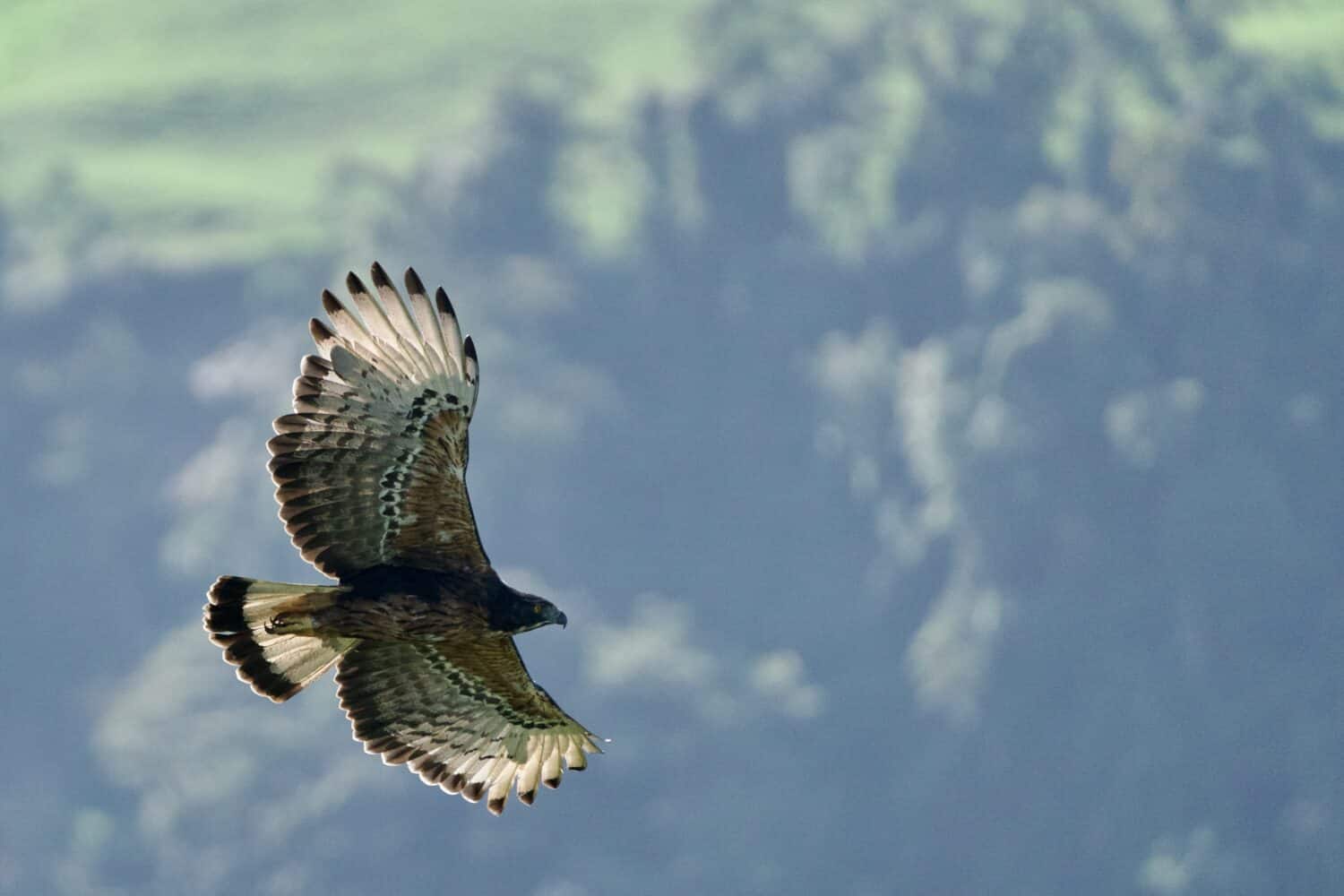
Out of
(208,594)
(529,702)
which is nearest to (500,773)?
(529,702)

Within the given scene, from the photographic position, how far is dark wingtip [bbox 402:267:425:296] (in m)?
11.8

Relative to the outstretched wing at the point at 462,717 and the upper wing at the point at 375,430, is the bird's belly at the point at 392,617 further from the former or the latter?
the outstretched wing at the point at 462,717

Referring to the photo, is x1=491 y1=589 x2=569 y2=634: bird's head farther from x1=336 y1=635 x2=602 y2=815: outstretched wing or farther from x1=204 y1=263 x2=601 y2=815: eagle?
x1=336 y1=635 x2=602 y2=815: outstretched wing

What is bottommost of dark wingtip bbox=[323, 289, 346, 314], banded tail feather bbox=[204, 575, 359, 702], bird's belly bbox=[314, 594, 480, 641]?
banded tail feather bbox=[204, 575, 359, 702]

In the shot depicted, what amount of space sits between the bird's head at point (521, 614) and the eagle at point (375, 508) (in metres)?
0.01

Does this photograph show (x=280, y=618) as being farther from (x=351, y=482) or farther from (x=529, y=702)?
(x=529, y=702)

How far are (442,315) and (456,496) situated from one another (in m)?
1.41

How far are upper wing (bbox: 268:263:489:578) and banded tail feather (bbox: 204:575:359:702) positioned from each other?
0.35 m

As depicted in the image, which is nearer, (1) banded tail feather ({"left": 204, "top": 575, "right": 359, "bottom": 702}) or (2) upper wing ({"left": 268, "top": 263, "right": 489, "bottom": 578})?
(2) upper wing ({"left": 268, "top": 263, "right": 489, "bottom": 578})

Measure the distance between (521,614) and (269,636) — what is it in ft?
6.63

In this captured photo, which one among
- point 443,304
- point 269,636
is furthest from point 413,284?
point 269,636

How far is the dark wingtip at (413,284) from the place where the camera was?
11.8 meters

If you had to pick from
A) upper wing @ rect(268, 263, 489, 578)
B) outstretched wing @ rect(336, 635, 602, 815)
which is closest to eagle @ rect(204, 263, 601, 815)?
upper wing @ rect(268, 263, 489, 578)

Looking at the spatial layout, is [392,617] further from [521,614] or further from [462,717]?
[462,717]
